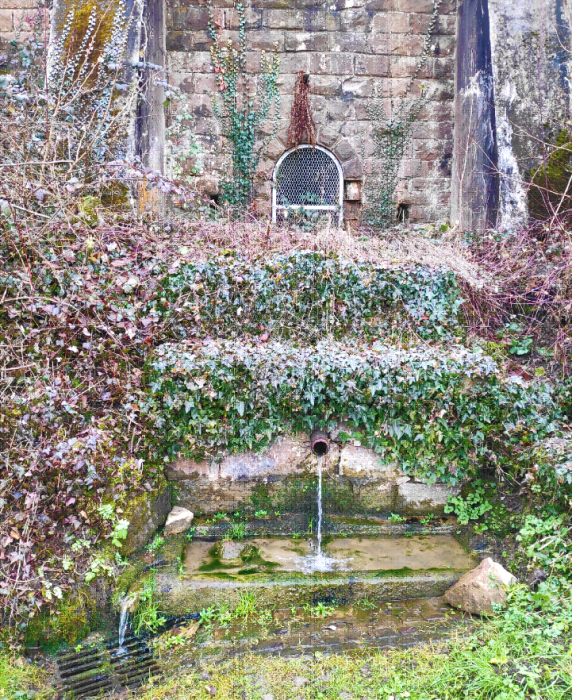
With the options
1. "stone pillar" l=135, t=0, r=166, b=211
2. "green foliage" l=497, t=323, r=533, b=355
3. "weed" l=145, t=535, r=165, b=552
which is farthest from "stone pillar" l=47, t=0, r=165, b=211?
"green foliage" l=497, t=323, r=533, b=355

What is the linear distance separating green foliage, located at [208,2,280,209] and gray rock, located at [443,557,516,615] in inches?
216

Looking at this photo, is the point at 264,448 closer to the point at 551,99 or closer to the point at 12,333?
the point at 12,333

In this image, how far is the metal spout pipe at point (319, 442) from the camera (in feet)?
13.9

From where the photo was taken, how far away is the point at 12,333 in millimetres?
4074

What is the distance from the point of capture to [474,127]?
645cm

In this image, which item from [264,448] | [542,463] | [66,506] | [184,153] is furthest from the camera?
[184,153]

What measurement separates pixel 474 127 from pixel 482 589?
557 centimetres

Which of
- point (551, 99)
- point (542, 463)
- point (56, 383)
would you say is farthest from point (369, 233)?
point (56, 383)

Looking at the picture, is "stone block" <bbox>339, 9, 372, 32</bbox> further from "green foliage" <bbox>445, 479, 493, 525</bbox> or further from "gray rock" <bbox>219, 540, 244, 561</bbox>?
"gray rock" <bbox>219, 540, 244, 561</bbox>

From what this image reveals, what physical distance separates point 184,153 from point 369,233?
9.13 feet

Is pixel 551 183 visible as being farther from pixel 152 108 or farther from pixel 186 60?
pixel 186 60

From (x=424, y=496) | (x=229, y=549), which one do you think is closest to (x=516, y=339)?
(x=424, y=496)

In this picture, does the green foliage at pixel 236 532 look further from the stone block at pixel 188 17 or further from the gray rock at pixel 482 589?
the stone block at pixel 188 17

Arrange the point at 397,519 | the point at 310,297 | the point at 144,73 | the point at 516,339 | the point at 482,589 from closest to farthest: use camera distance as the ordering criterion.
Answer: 1. the point at 482,589
2. the point at 397,519
3. the point at 310,297
4. the point at 516,339
5. the point at 144,73
